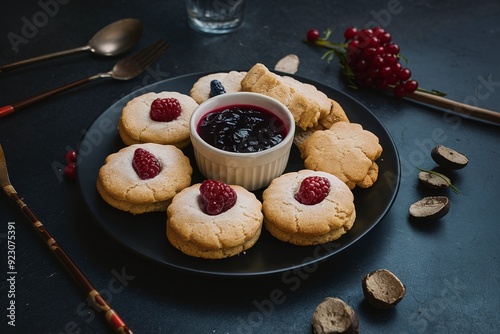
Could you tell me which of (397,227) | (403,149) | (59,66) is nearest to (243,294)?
(397,227)

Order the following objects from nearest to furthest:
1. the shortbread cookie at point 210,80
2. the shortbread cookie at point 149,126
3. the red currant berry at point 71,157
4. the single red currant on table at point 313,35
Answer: the shortbread cookie at point 149,126 → the red currant berry at point 71,157 → the shortbread cookie at point 210,80 → the single red currant on table at point 313,35

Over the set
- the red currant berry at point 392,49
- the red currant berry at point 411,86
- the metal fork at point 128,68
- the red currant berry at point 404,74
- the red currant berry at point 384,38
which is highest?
the metal fork at point 128,68

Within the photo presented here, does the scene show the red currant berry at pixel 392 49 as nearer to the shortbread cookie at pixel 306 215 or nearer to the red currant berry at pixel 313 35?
the red currant berry at pixel 313 35

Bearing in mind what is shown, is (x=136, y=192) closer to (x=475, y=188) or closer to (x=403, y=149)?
(x=403, y=149)

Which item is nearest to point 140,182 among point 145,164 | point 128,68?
point 145,164

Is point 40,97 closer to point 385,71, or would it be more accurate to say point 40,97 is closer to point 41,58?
point 41,58

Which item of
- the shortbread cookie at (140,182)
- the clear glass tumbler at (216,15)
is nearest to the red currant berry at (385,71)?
the clear glass tumbler at (216,15)
